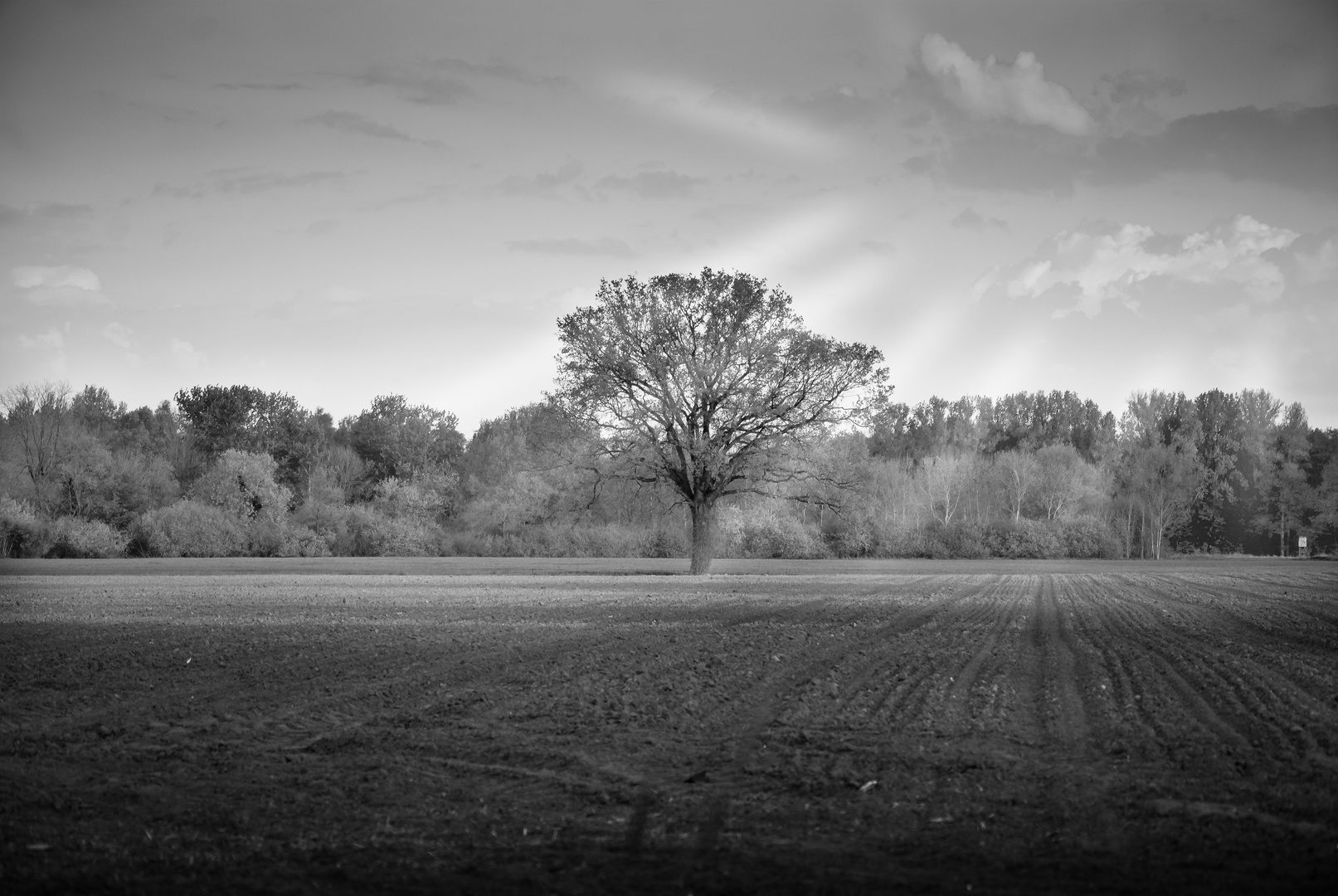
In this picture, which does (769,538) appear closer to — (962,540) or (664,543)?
(664,543)

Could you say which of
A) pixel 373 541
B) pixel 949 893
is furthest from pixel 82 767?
pixel 373 541

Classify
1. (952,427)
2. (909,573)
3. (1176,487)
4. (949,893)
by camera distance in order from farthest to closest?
(952,427), (1176,487), (909,573), (949,893)

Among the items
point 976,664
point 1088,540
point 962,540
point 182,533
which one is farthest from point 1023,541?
point 976,664

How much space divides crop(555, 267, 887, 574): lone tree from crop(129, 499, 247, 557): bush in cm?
3966

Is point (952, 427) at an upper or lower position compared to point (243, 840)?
upper

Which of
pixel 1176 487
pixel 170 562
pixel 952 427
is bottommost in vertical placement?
pixel 170 562

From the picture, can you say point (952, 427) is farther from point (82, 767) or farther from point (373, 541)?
point (82, 767)

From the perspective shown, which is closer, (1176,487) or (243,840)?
(243,840)

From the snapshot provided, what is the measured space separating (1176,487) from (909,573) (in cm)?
4850

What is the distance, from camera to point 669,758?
8.85 m

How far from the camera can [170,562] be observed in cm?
5484

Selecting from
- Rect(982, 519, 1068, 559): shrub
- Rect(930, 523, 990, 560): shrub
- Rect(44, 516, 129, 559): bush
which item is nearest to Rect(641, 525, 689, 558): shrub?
Rect(930, 523, 990, 560): shrub

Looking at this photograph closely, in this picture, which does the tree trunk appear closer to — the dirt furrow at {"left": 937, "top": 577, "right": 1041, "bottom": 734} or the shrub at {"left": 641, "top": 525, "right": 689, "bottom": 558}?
the dirt furrow at {"left": 937, "top": 577, "right": 1041, "bottom": 734}

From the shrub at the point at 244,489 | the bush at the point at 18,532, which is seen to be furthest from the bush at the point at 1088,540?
the bush at the point at 18,532
